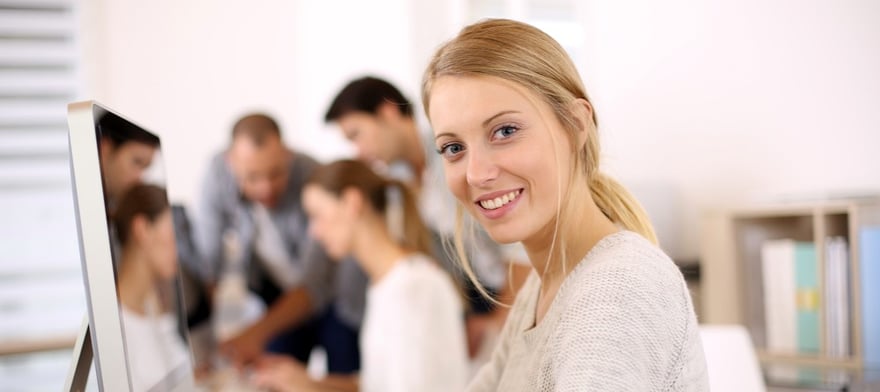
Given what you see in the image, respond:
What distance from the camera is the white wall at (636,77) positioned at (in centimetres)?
269

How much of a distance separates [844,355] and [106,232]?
2.12 meters

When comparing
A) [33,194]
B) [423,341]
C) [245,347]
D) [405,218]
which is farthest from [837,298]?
[33,194]

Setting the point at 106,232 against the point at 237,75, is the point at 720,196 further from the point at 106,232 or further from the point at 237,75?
the point at 106,232

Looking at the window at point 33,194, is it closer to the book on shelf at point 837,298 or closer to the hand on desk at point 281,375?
the hand on desk at point 281,375

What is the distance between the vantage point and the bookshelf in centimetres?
240

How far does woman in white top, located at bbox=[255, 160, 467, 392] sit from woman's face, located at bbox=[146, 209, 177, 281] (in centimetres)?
147

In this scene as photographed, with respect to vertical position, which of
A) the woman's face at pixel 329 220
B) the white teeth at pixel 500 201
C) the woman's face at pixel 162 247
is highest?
the white teeth at pixel 500 201

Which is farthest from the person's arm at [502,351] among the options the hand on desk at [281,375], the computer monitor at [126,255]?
the hand on desk at [281,375]

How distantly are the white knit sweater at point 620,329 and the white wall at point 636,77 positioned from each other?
1.02 metres

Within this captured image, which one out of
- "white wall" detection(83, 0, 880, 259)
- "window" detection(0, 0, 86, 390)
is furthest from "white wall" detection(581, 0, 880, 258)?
"window" detection(0, 0, 86, 390)

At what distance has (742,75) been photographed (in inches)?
117

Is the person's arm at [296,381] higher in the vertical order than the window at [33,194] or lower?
lower

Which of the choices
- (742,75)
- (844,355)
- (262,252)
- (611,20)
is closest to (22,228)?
(262,252)

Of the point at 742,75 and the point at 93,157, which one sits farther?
the point at 742,75
